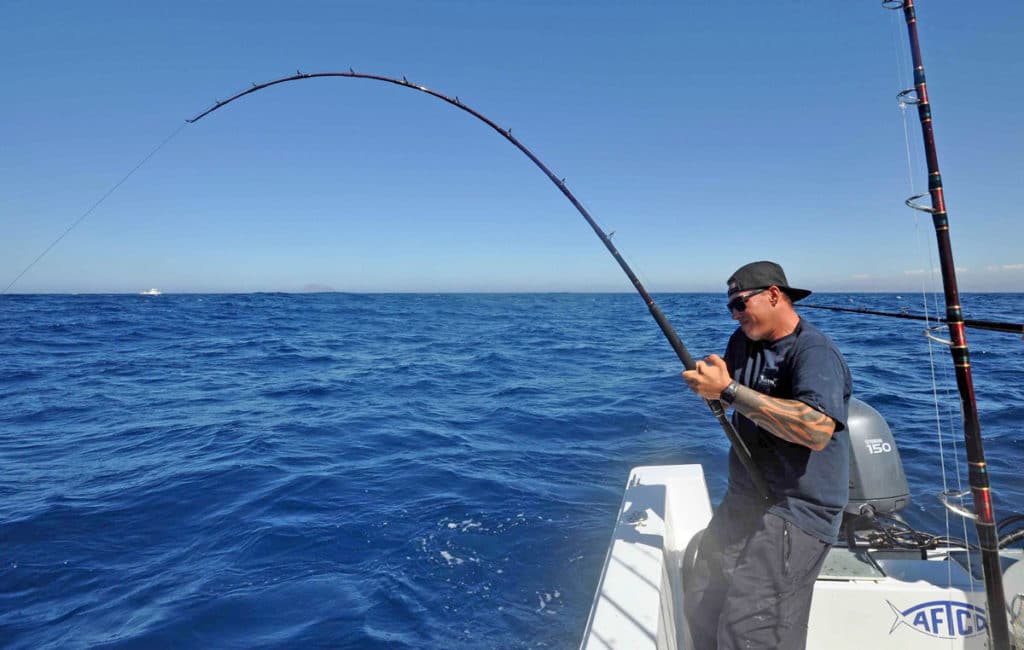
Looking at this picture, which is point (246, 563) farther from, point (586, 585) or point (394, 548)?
point (586, 585)

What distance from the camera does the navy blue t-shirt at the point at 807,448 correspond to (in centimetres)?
182

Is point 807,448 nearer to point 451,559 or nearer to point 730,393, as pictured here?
point 730,393

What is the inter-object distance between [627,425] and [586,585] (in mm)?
4436

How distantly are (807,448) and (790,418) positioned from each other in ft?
0.85

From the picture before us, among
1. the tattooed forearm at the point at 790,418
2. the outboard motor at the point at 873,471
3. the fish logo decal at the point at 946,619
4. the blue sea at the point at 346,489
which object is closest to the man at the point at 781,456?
the tattooed forearm at the point at 790,418

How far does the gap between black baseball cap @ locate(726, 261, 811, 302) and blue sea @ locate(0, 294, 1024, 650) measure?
2.54 meters

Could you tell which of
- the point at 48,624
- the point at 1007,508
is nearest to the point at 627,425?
the point at 1007,508

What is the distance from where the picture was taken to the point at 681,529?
3.33 metres

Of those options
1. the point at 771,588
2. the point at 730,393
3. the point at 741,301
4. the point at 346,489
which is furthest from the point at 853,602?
the point at 346,489

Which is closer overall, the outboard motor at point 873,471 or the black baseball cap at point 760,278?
the black baseball cap at point 760,278

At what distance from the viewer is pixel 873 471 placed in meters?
2.99

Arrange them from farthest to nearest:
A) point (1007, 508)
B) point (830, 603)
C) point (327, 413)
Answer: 1. point (327, 413)
2. point (1007, 508)
3. point (830, 603)

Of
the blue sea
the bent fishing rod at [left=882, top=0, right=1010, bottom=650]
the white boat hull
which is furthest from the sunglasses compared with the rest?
the blue sea

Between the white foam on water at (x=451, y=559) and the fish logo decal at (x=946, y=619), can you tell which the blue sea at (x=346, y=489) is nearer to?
the white foam on water at (x=451, y=559)
